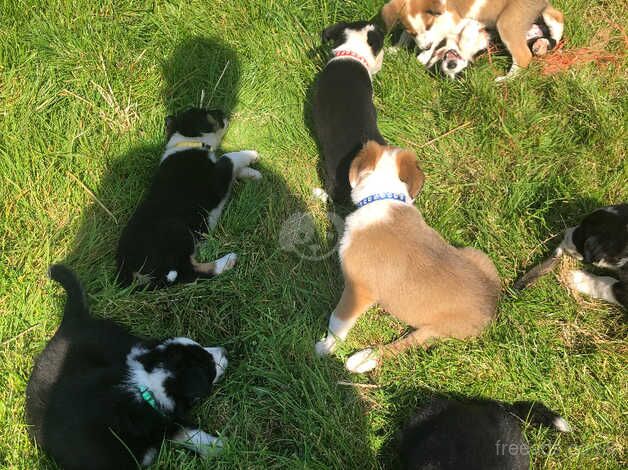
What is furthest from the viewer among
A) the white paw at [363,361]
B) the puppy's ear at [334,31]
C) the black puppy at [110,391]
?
the puppy's ear at [334,31]

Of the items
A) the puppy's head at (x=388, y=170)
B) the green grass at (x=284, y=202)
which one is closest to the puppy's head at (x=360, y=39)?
the green grass at (x=284, y=202)

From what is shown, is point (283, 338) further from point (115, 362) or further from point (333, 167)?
point (333, 167)

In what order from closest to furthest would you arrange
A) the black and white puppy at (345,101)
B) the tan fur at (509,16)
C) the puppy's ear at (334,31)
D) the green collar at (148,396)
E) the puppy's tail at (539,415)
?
the green collar at (148,396)
the puppy's tail at (539,415)
the black and white puppy at (345,101)
the puppy's ear at (334,31)
the tan fur at (509,16)

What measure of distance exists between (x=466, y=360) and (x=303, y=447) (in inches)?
50.7

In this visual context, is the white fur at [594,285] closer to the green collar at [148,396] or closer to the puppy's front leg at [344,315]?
the puppy's front leg at [344,315]

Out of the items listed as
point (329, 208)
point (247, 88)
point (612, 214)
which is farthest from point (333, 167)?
point (612, 214)

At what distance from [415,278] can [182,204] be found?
1956mm

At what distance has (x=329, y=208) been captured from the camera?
3963 millimetres

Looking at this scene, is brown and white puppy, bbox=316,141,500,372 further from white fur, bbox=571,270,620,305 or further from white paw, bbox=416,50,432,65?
white paw, bbox=416,50,432,65

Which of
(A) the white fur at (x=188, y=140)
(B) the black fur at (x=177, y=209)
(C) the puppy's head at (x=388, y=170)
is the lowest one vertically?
(B) the black fur at (x=177, y=209)

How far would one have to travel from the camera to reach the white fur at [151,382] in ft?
9.41

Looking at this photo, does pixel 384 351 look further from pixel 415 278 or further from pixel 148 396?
pixel 148 396

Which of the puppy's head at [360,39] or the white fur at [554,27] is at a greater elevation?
the white fur at [554,27]

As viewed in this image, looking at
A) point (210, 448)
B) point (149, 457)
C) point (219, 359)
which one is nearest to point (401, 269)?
point (219, 359)
